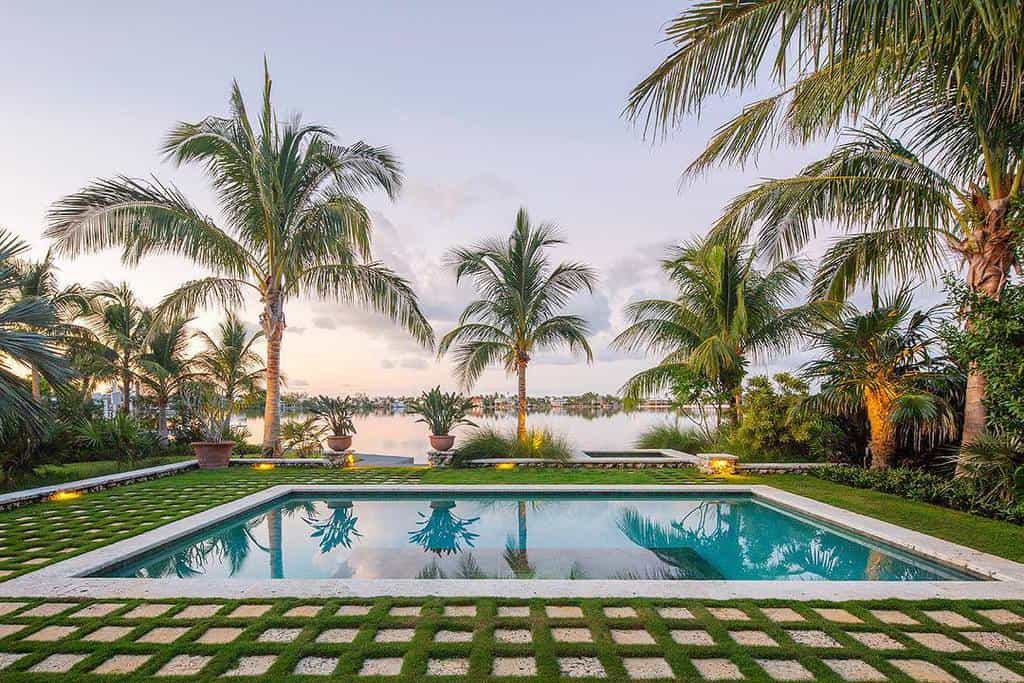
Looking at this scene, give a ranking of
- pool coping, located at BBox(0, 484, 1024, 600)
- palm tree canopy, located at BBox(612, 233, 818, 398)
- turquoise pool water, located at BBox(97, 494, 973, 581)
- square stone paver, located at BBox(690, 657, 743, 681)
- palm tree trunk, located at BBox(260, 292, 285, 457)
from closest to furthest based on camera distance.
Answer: square stone paver, located at BBox(690, 657, 743, 681)
pool coping, located at BBox(0, 484, 1024, 600)
turquoise pool water, located at BBox(97, 494, 973, 581)
palm tree trunk, located at BBox(260, 292, 285, 457)
palm tree canopy, located at BBox(612, 233, 818, 398)

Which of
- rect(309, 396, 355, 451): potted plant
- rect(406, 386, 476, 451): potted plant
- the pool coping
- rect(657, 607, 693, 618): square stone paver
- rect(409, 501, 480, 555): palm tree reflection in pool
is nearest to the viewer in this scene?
rect(657, 607, 693, 618): square stone paver

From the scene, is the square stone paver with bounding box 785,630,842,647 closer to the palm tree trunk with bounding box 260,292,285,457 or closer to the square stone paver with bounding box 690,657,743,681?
the square stone paver with bounding box 690,657,743,681

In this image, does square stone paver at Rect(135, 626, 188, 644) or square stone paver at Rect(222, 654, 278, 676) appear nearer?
square stone paver at Rect(222, 654, 278, 676)

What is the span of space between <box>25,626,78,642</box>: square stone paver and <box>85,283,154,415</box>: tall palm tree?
38.9ft

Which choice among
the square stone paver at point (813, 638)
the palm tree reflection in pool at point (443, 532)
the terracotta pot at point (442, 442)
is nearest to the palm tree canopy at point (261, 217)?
the terracotta pot at point (442, 442)

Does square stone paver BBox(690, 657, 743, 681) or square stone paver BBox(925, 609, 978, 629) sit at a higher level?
square stone paver BBox(690, 657, 743, 681)

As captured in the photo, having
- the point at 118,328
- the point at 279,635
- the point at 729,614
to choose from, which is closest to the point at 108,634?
the point at 279,635

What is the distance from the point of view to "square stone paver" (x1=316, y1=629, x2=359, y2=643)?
262 cm

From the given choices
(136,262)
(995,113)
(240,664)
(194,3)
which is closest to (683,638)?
(240,664)

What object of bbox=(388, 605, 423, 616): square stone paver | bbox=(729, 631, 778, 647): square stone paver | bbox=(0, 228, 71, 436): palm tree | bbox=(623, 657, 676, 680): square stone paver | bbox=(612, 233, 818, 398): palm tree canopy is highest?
bbox=(612, 233, 818, 398): palm tree canopy

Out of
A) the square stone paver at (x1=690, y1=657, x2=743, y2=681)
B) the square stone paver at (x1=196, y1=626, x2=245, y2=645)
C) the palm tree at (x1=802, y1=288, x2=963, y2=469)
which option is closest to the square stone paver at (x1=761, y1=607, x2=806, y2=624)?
the square stone paver at (x1=690, y1=657, x2=743, y2=681)

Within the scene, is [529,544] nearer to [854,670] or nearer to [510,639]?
[510,639]

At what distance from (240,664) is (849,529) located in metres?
5.74

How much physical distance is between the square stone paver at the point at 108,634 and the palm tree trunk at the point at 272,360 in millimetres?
7718
